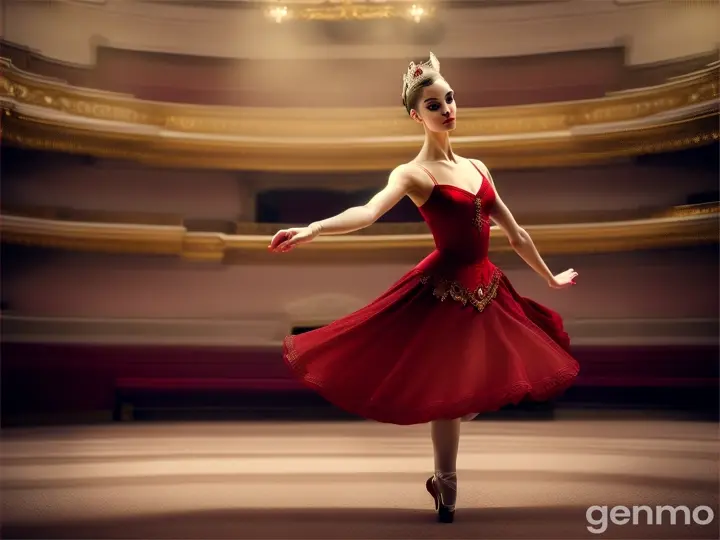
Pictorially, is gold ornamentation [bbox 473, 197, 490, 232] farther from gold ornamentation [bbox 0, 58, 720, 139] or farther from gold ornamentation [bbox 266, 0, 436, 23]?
gold ornamentation [bbox 266, 0, 436, 23]

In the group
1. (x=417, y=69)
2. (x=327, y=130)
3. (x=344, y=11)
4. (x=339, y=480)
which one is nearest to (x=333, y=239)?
(x=327, y=130)

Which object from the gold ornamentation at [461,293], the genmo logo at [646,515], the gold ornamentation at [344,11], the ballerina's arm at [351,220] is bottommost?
the genmo logo at [646,515]

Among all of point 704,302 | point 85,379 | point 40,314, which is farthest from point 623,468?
point 40,314

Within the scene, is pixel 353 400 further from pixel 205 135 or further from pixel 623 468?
pixel 205 135

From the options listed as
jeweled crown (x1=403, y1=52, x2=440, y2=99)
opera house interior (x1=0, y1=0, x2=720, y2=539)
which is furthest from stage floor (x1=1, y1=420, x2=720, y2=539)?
jeweled crown (x1=403, y1=52, x2=440, y2=99)

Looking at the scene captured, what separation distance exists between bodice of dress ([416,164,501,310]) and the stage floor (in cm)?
65

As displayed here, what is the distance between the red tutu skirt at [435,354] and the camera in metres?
1.83

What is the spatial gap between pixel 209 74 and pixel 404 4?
1.57 m

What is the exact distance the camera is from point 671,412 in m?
4.83

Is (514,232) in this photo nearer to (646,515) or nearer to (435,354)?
(435,354)

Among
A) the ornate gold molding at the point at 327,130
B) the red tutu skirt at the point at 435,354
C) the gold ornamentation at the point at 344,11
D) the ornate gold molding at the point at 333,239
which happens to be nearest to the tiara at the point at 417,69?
the red tutu skirt at the point at 435,354

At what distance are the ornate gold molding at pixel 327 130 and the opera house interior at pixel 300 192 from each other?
0.02m

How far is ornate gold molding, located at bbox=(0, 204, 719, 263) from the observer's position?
4.88 metres

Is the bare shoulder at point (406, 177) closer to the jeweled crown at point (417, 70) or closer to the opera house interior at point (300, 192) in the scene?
the jeweled crown at point (417, 70)
